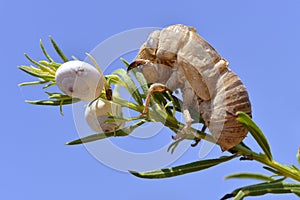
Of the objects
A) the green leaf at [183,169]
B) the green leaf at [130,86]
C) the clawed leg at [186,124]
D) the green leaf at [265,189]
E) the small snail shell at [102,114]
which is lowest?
the green leaf at [265,189]

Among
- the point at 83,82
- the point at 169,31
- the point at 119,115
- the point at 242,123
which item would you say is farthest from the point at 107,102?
the point at 242,123

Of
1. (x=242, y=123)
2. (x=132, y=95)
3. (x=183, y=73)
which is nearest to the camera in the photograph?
(x=242, y=123)

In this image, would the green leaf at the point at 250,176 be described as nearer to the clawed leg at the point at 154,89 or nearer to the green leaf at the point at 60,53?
the clawed leg at the point at 154,89

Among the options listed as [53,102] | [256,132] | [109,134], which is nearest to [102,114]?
[109,134]

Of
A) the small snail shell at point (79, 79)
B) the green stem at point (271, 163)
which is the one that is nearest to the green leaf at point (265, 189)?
the green stem at point (271, 163)

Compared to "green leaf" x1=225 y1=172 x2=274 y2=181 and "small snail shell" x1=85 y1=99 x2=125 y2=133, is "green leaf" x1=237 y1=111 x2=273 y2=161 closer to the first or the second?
"green leaf" x1=225 y1=172 x2=274 y2=181

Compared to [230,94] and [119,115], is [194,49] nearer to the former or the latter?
[230,94]
